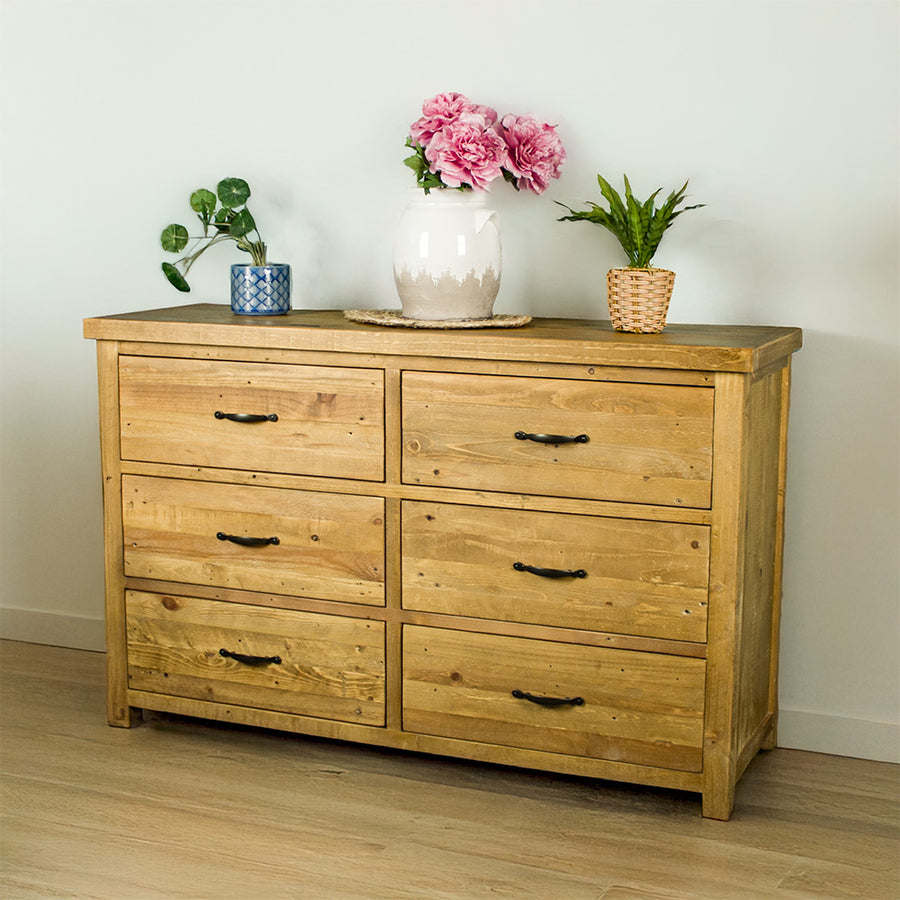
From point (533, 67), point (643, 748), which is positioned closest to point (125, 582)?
point (643, 748)

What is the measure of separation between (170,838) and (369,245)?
4.12 ft

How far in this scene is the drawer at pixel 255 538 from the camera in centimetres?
218

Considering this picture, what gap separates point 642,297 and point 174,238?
3.34 ft

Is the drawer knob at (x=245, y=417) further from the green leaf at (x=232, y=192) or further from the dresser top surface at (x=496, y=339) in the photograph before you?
the green leaf at (x=232, y=192)

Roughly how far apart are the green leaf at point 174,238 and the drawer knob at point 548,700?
1.15 meters

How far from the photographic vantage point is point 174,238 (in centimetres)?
249

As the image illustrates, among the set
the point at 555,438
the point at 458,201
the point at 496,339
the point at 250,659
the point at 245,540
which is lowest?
the point at 250,659

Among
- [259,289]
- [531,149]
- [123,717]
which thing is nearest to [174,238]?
[259,289]

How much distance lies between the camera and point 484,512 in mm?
2082

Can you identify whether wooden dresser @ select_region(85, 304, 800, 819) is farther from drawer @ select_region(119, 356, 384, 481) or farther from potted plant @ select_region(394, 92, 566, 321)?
potted plant @ select_region(394, 92, 566, 321)

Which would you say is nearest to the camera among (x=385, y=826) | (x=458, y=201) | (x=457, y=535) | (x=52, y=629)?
(x=385, y=826)

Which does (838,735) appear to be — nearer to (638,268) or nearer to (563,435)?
(563,435)

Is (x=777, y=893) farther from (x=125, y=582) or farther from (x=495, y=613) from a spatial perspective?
(x=125, y=582)

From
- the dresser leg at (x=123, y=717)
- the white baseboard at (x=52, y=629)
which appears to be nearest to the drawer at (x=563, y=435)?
the dresser leg at (x=123, y=717)
